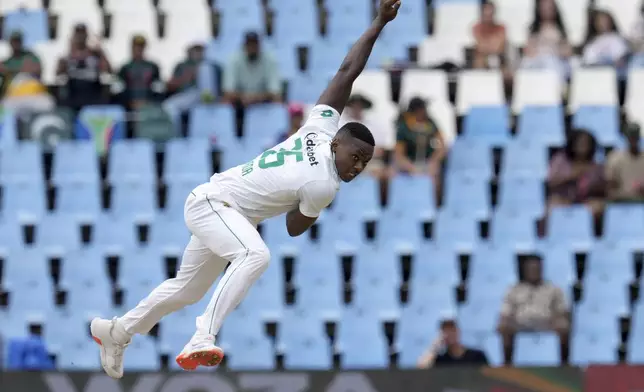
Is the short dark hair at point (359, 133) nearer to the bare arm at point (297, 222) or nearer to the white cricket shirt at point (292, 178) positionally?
the white cricket shirt at point (292, 178)

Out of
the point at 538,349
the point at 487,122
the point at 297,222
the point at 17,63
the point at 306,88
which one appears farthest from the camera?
the point at 17,63

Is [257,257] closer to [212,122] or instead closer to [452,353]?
[452,353]

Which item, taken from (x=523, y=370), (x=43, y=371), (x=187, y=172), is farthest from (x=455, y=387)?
(x=187, y=172)

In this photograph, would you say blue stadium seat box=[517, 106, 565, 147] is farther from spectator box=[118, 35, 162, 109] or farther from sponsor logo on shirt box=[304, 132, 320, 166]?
sponsor logo on shirt box=[304, 132, 320, 166]

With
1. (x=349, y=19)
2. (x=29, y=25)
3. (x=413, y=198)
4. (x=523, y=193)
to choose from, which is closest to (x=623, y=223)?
(x=523, y=193)

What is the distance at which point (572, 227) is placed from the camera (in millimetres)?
15781

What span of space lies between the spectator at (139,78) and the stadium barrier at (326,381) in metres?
5.23

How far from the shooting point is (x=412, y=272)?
15609 mm

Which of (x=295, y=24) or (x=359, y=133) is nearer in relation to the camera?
(x=359, y=133)

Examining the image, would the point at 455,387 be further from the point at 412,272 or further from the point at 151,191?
the point at 151,191

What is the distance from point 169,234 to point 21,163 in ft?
6.73

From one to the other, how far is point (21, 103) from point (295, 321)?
181 inches

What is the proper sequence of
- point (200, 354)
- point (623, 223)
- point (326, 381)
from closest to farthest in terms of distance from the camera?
point (200, 354) → point (326, 381) → point (623, 223)

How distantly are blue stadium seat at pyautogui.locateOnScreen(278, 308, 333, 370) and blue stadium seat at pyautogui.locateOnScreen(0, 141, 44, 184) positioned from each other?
3549 millimetres
